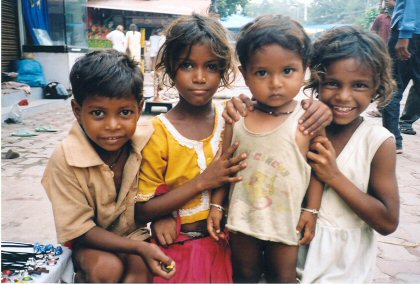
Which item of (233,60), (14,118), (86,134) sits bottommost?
(14,118)

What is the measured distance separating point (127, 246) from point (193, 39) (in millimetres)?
868

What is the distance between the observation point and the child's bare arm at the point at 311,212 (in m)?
1.42

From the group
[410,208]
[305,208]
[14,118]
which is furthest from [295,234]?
[14,118]

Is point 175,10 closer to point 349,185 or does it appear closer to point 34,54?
point 34,54

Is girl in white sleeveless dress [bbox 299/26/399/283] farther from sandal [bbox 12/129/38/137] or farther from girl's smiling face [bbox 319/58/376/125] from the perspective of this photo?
sandal [bbox 12/129/38/137]

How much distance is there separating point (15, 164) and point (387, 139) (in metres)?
3.98

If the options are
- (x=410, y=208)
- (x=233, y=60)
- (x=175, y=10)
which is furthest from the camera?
(x=175, y=10)

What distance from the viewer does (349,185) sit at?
141 centimetres

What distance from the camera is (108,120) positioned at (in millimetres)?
1507

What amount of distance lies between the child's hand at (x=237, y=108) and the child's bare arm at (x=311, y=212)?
0.36 m

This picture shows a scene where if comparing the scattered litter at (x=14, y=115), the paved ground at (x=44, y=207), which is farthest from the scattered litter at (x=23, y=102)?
the paved ground at (x=44, y=207)

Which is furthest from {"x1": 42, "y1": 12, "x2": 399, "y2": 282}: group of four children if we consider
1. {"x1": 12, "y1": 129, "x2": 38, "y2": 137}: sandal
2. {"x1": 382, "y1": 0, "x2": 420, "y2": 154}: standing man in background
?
{"x1": 12, "y1": 129, "x2": 38, "y2": 137}: sandal

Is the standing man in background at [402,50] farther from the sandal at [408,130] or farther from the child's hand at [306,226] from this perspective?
the child's hand at [306,226]

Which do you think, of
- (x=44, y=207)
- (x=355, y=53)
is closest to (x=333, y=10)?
(x=44, y=207)
